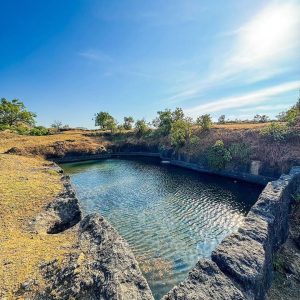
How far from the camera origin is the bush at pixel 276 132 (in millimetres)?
27453

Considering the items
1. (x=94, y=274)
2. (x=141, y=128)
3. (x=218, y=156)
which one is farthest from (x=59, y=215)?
(x=141, y=128)

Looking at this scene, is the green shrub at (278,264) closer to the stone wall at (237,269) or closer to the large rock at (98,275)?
the stone wall at (237,269)

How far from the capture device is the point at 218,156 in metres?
30.8

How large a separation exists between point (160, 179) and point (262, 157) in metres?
12.8

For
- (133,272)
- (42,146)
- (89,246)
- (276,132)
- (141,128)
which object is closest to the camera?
(133,272)

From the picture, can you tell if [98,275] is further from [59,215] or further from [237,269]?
[59,215]

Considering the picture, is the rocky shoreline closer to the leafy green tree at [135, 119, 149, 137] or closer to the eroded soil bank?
the eroded soil bank

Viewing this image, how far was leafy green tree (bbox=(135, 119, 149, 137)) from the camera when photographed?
2270 inches

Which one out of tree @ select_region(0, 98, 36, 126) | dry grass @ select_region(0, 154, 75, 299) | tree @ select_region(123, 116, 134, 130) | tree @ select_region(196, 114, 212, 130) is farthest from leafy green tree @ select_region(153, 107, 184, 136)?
tree @ select_region(0, 98, 36, 126)

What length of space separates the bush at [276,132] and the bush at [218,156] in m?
5.52

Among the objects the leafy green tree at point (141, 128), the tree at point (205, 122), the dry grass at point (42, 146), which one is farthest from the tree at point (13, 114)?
the tree at point (205, 122)

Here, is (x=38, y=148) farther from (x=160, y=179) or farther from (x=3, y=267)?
(x=3, y=267)

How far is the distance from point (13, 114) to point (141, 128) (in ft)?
166

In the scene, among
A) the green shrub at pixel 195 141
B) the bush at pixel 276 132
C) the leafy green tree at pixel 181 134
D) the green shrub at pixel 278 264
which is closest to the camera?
the green shrub at pixel 278 264
